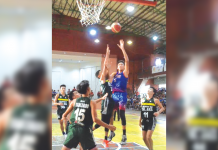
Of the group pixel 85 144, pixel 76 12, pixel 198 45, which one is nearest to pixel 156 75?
pixel 76 12

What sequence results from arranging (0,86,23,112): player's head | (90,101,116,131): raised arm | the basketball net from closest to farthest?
(0,86,23,112): player's head < (90,101,116,131): raised arm < the basketball net

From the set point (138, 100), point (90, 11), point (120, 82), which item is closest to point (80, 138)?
point (120, 82)

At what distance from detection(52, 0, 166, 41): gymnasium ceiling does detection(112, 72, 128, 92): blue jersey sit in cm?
992

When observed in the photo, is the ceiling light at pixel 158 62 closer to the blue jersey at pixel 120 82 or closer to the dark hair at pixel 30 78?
the blue jersey at pixel 120 82

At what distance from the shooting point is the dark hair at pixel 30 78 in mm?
917

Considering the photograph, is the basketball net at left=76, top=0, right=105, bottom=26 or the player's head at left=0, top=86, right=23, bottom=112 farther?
the basketball net at left=76, top=0, right=105, bottom=26

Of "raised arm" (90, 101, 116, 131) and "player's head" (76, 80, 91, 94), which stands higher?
"player's head" (76, 80, 91, 94)

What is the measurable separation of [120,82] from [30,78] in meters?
4.32

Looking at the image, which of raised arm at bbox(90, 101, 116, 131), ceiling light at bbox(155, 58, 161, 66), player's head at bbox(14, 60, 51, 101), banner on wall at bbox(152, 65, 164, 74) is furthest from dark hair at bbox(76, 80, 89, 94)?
ceiling light at bbox(155, 58, 161, 66)

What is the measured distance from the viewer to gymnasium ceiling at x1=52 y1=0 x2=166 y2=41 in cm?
1525

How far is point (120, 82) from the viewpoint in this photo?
5.20 metres

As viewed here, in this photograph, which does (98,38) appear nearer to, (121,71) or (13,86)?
(121,71)

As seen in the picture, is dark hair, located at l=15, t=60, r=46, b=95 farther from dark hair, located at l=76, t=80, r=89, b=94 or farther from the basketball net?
the basketball net

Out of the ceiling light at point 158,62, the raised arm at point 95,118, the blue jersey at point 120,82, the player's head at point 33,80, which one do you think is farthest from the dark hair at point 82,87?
the ceiling light at point 158,62
